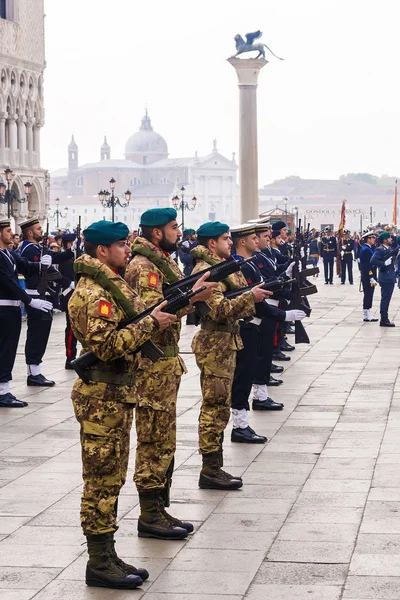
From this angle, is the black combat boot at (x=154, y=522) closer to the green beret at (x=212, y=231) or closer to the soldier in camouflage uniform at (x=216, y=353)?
the soldier in camouflage uniform at (x=216, y=353)

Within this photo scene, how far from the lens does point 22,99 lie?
5875 centimetres

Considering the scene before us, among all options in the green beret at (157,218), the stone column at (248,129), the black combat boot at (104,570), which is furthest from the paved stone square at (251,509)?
the stone column at (248,129)

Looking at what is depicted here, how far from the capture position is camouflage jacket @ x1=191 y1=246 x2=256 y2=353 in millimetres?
7863

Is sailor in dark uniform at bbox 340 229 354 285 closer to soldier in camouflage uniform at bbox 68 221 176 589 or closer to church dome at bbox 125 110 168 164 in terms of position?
soldier in camouflage uniform at bbox 68 221 176 589

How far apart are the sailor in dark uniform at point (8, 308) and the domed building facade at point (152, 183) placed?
151580 millimetres

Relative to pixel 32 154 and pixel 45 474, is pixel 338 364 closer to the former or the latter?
pixel 45 474

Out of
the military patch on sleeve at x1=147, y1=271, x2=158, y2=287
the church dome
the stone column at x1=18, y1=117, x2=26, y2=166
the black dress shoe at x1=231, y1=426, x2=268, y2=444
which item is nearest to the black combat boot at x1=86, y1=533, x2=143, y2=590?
the military patch on sleeve at x1=147, y1=271, x2=158, y2=287

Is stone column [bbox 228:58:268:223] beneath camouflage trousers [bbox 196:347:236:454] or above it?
above

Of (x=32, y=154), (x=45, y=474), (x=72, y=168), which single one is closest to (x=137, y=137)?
(x=72, y=168)

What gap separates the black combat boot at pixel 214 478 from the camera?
7.88m

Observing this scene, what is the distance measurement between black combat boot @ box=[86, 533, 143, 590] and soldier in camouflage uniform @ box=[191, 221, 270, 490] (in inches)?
83.1

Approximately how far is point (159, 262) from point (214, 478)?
165cm

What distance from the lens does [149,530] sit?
6699mm

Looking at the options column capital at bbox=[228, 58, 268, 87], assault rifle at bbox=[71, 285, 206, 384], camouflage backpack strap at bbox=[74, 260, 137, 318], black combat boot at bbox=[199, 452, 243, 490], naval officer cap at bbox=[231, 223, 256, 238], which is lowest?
black combat boot at bbox=[199, 452, 243, 490]
